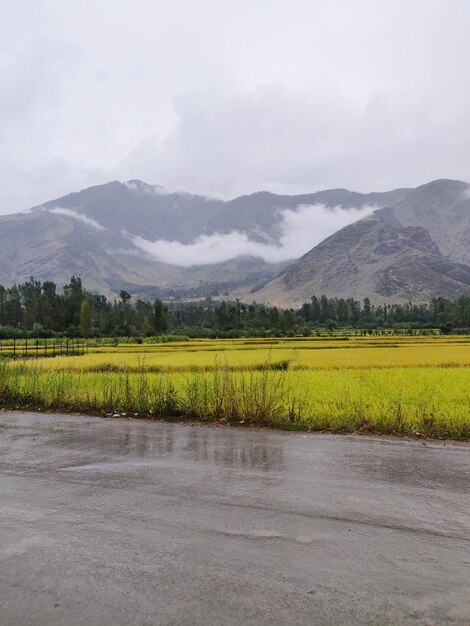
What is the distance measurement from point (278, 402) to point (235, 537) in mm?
9021

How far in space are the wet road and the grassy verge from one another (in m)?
2.64

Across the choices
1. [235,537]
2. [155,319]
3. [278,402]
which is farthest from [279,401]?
[155,319]

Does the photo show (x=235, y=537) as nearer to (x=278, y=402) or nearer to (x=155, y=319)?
(x=278, y=402)

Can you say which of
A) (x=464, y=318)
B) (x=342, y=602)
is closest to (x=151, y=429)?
(x=342, y=602)

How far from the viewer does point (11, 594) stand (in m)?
4.11

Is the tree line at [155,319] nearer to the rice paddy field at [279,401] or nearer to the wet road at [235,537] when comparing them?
the rice paddy field at [279,401]

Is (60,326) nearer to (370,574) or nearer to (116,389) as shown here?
(116,389)

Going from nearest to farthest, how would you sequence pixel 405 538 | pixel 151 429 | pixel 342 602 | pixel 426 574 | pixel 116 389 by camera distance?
pixel 342 602
pixel 426 574
pixel 405 538
pixel 151 429
pixel 116 389

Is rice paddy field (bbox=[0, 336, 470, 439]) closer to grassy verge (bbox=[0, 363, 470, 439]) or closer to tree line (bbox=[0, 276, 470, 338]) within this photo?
grassy verge (bbox=[0, 363, 470, 439])

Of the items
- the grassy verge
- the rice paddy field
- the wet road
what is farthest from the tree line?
the wet road

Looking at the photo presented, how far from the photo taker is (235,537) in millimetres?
5215

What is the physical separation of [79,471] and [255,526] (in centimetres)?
387

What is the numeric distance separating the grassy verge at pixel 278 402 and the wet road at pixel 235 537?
264cm

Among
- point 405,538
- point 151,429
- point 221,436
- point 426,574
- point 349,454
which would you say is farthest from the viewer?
point 151,429
